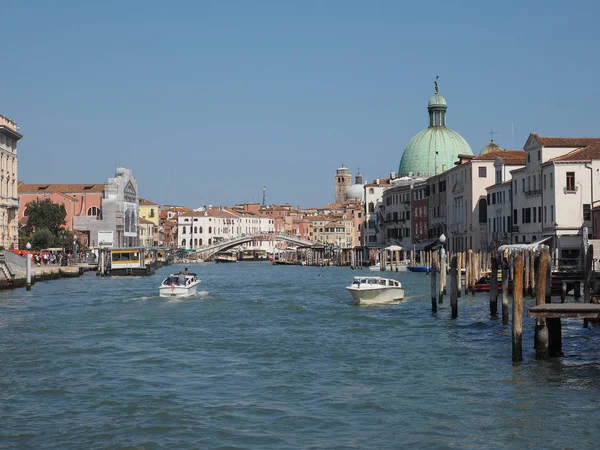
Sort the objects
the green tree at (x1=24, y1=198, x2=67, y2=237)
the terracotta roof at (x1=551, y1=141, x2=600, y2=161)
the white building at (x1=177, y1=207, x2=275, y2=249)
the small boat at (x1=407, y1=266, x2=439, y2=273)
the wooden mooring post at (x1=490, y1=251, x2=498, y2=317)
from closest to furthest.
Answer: the wooden mooring post at (x1=490, y1=251, x2=498, y2=317) → the terracotta roof at (x1=551, y1=141, x2=600, y2=161) → the small boat at (x1=407, y1=266, x2=439, y2=273) → the green tree at (x1=24, y1=198, x2=67, y2=237) → the white building at (x1=177, y1=207, x2=275, y2=249)

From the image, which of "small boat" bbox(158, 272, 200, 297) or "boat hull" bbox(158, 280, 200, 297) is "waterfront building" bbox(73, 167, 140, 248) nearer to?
"small boat" bbox(158, 272, 200, 297)

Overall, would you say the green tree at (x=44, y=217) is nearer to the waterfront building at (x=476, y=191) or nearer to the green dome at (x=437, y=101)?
the waterfront building at (x=476, y=191)

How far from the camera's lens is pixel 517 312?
50.3 ft

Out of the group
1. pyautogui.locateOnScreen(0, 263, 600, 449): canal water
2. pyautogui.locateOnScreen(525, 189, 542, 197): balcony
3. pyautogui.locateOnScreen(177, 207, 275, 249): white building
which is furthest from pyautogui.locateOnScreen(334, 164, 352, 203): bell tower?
pyautogui.locateOnScreen(0, 263, 600, 449): canal water

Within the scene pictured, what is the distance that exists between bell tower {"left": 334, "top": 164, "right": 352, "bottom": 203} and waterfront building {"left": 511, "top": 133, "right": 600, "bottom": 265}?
130m

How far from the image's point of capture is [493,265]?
76.4 feet

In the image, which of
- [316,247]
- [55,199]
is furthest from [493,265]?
[316,247]

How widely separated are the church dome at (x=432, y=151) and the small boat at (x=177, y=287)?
168 ft

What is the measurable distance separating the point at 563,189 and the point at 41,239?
112ft

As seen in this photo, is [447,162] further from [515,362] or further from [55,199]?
[515,362]

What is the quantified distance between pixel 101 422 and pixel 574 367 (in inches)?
304

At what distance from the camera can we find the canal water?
1132 cm

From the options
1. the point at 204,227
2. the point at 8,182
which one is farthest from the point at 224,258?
the point at 8,182

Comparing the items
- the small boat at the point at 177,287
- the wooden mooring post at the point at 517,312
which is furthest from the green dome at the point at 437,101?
the wooden mooring post at the point at 517,312
